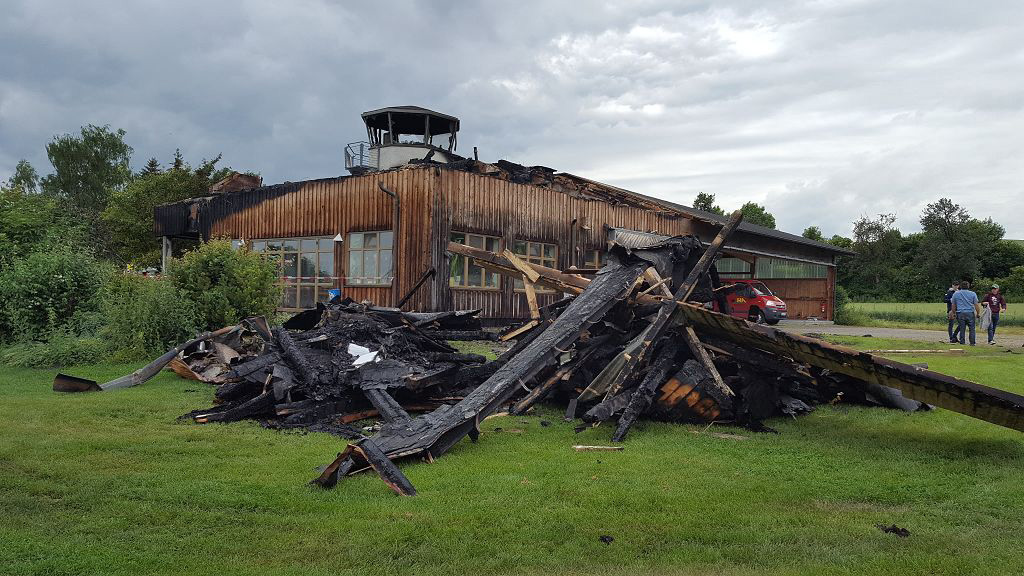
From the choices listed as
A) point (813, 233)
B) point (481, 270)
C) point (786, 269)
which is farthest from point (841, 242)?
point (481, 270)

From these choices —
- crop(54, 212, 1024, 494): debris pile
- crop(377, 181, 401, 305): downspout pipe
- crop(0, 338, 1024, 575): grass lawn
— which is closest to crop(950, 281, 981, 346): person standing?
crop(54, 212, 1024, 494): debris pile

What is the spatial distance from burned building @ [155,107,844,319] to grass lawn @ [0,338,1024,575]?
10467 mm

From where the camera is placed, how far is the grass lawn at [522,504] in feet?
11.1

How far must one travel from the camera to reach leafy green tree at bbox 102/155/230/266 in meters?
38.6

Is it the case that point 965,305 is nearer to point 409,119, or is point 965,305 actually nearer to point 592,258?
point 592,258

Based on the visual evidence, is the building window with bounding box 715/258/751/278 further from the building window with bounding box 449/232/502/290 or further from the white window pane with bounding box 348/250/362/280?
the white window pane with bounding box 348/250/362/280

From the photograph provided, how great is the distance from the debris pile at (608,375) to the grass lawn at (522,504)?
384 millimetres

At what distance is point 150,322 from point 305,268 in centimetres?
1038

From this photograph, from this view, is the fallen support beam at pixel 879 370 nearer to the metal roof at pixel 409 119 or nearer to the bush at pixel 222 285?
the bush at pixel 222 285

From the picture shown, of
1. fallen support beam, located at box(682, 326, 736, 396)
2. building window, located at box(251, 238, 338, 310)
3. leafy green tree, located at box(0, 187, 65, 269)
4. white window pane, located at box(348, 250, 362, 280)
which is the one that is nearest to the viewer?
fallen support beam, located at box(682, 326, 736, 396)

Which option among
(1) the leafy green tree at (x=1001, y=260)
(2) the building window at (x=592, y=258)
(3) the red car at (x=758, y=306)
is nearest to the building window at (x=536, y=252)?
(2) the building window at (x=592, y=258)

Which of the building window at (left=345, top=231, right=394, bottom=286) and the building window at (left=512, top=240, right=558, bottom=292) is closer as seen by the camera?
the building window at (left=345, top=231, right=394, bottom=286)

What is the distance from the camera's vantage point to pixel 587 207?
2408cm

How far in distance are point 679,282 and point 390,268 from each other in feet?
41.8
